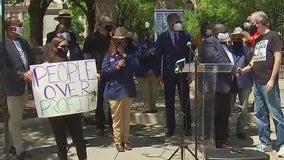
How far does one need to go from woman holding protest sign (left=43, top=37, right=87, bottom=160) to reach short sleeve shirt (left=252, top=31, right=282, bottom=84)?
8.18ft

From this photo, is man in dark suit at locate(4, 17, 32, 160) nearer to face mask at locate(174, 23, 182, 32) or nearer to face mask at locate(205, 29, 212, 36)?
face mask at locate(174, 23, 182, 32)

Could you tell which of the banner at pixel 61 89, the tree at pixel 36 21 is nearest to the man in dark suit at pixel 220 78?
the banner at pixel 61 89

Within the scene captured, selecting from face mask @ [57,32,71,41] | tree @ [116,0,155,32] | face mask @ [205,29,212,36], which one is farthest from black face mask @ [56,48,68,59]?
tree @ [116,0,155,32]

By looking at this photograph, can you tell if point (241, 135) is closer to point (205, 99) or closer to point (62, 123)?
point (205, 99)

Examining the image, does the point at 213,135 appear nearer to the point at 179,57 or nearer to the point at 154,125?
the point at 179,57

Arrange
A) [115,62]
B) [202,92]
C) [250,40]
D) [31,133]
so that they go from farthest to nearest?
[31,133], [250,40], [115,62], [202,92]

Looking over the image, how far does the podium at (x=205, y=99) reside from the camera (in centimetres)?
661

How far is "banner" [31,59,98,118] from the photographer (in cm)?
605

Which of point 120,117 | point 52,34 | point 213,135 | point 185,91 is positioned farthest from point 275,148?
point 52,34

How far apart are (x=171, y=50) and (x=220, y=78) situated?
1.02m

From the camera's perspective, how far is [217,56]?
7.39 meters

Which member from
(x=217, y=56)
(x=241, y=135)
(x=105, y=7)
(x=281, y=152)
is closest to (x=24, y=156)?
(x=217, y=56)

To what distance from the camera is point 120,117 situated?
7453 millimetres

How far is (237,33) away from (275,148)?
171cm
